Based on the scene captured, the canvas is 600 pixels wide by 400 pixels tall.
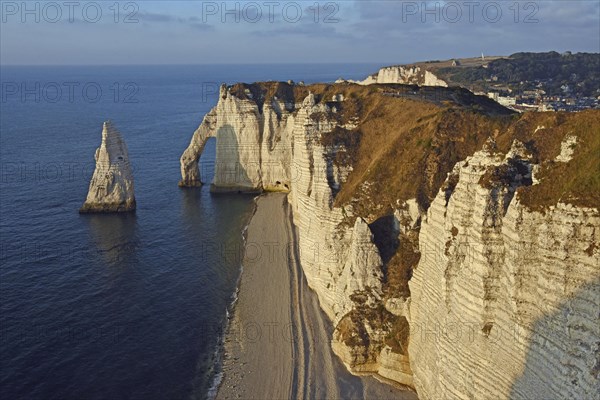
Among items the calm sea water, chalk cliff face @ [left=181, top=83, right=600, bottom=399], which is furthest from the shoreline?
the calm sea water

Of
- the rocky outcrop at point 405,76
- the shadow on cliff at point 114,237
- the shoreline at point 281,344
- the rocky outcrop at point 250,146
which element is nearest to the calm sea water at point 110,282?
the shadow on cliff at point 114,237

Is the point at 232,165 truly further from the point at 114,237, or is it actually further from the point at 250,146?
the point at 114,237

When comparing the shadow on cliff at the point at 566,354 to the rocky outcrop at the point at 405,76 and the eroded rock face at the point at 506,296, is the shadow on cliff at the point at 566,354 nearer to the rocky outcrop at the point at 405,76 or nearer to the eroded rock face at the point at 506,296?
the eroded rock face at the point at 506,296

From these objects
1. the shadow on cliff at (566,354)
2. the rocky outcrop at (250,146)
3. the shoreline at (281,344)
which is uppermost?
the rocky outcrop at (250,146)

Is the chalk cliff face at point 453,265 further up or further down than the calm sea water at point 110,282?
further up

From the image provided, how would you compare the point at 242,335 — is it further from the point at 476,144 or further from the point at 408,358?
the point at 476,144

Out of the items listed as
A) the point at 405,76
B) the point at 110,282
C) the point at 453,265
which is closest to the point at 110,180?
the point at 110,282

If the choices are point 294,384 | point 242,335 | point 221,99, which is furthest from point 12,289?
point 221,99
